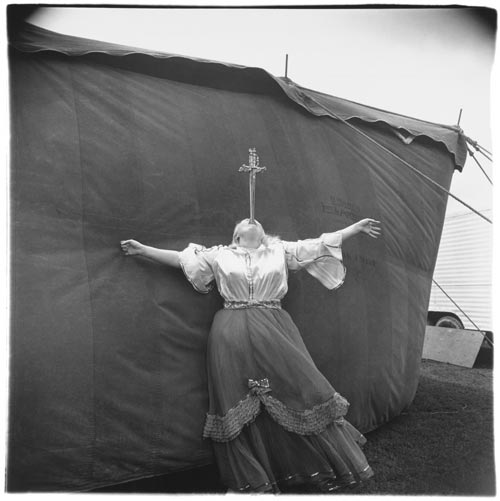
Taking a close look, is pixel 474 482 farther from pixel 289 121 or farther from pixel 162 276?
pixel 289 121

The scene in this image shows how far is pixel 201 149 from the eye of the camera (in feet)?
8.94

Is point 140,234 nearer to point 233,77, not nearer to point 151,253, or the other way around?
point 151,253

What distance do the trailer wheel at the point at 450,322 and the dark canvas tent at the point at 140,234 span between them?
175 inches

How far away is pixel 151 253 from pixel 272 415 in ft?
3.19

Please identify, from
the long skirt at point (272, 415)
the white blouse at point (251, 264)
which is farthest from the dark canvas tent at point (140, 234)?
the long skirt at point (272, 415)

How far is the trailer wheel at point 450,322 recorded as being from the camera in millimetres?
7245

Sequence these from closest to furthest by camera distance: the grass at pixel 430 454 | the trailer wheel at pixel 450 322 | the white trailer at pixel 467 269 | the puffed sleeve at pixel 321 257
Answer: the grass at pixel 430 454, the puffed sleeve at pixel 321 257, the white trailer at pixel 467 269, the trailer wheel at pixel 450 322

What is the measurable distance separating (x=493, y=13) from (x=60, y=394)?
2.74m

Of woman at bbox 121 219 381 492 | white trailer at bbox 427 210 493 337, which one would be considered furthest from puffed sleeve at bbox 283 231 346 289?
white trailer at bbox 427 210 493 337

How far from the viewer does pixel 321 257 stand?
8.44ft

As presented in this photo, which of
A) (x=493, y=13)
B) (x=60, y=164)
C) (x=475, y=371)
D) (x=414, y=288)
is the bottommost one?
(x=475, y=371)

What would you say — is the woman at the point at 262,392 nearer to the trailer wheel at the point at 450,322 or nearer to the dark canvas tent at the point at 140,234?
the dark canvas tent at the point at 140,234

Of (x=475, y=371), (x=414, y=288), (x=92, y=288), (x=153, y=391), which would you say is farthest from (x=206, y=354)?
(x=475, y=371)

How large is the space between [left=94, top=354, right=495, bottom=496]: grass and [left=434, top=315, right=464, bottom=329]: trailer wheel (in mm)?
3076
